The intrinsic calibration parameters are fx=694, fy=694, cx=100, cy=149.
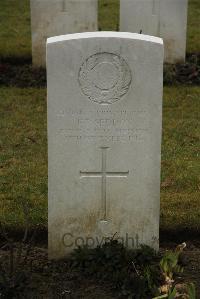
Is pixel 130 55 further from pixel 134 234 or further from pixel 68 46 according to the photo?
pixel 134 234

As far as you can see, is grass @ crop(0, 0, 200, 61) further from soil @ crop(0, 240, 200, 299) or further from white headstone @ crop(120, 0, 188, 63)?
soil @ crop(0, 240, 200, 299)

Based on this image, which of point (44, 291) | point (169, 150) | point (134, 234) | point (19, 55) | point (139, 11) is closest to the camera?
point (44, 291)

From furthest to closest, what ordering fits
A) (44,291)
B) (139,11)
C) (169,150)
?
(139,11) → (169,150) → (44,291)

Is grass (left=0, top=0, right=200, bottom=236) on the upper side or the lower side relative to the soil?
upper

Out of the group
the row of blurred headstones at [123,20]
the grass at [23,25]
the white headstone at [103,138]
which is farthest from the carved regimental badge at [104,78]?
the grass at [23,25]

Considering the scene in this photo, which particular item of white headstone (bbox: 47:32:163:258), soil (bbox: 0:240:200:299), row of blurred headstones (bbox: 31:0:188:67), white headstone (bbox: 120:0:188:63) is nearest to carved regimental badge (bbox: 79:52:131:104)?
white headstone (bbox: 47:32:163:258)

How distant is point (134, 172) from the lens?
445 centimetres

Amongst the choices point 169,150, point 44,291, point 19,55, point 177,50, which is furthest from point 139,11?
point 44,291

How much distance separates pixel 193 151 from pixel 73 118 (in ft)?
8.83

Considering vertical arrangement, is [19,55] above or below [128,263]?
above

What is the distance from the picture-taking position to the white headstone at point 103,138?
4.28 m

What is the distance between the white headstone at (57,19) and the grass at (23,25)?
0.55m

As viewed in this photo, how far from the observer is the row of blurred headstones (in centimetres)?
929

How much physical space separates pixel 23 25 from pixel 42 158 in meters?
5.66
